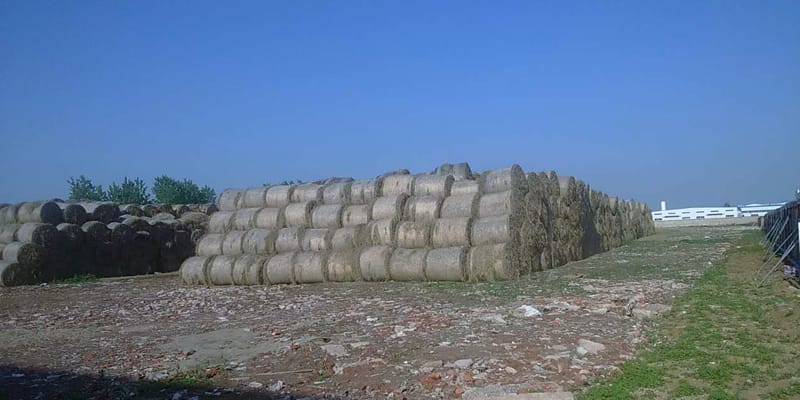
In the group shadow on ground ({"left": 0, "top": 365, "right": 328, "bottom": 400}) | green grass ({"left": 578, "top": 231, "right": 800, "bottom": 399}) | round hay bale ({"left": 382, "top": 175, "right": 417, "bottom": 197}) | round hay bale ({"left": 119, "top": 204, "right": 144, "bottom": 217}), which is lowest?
shadow on ground ({"left": 0, "top": 365, "right": 328, "bottom": 400})

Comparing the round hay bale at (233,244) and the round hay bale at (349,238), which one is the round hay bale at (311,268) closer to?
the round hay bale at (349,238)

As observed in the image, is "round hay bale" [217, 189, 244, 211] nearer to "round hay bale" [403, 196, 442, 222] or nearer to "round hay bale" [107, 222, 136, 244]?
"round hay bale" [107, 222, 136, 244]

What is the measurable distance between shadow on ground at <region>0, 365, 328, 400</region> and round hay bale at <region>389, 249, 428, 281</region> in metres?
7.80

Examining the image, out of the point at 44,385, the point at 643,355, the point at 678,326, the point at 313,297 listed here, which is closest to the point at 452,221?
the point at 313,297

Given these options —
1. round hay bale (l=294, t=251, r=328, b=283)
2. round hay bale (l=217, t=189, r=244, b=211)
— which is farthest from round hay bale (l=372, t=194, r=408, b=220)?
round hay bale (l=217, t=189, r=244, b=211)

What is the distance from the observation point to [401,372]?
574cm

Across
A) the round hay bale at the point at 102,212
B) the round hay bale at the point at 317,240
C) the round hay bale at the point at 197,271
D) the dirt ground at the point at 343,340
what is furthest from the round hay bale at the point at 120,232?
the round hay bale at the point at 317,240

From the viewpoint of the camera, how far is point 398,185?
15344 millimetres

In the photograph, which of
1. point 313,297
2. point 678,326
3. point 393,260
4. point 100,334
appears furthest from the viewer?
point 393,260

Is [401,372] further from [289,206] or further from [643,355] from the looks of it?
[289,206]

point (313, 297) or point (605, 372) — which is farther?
point (313, 297)

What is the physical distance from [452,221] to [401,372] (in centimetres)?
824

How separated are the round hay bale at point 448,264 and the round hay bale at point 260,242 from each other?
13.7 ft

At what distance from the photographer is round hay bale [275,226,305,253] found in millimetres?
15094
